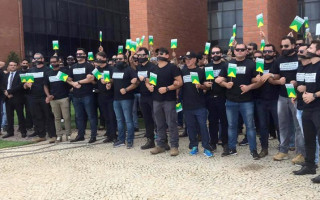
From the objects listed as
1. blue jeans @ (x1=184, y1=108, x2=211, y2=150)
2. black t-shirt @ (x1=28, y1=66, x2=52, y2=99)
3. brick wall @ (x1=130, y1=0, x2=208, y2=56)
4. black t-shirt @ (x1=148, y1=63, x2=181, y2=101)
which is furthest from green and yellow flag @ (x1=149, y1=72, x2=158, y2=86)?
brick wall @ (x1=130, y1=0, x2=208, y2=56)

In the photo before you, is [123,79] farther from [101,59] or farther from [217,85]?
[217,85]

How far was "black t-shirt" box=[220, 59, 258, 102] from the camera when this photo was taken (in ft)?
23.3

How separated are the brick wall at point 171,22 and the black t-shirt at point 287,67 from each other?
766 cm

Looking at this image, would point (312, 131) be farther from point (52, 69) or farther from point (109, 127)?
point (52, 69)

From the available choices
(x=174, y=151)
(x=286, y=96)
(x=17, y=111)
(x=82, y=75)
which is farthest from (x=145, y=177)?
(x=17, y=111)

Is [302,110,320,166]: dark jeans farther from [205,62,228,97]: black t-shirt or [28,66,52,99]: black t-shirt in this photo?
[28,66,52,99]: black t-shirt

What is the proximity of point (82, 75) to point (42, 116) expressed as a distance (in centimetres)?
188

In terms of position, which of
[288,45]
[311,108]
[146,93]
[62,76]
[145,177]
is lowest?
[145,177]

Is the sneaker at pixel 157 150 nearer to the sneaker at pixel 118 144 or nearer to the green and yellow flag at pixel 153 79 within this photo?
the sneaker at pixel 118 144

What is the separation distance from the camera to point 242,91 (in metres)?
7.17

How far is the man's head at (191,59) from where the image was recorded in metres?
7.56

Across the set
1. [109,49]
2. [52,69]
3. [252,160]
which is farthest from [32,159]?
[109,49]

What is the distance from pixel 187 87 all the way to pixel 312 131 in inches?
108

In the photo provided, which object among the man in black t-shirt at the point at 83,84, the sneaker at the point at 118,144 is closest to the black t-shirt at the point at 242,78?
the sneaker at the point at 118,144
